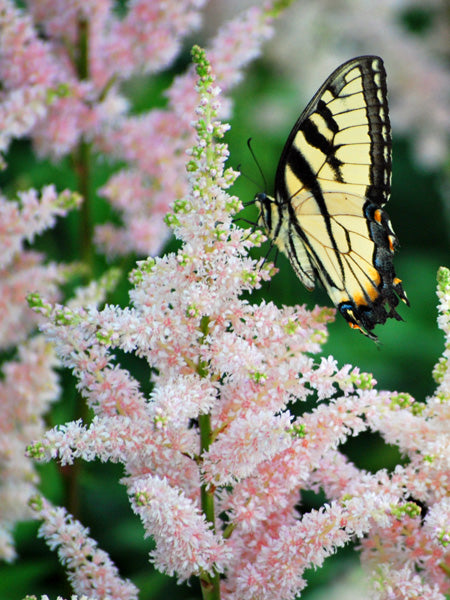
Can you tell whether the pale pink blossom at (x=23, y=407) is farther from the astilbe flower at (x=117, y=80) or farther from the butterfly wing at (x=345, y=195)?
the butterfly wing at (x=345, y=195)

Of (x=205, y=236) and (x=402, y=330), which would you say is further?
(x=402, y=330)

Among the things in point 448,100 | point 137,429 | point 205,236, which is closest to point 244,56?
point 205,236

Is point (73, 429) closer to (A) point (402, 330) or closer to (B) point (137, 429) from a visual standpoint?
(B) point (137, 429)

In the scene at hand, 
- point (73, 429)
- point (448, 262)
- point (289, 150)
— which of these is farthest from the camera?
point (448, 262)

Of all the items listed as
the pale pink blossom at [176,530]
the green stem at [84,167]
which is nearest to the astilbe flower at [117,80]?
the green stem at [84,167]

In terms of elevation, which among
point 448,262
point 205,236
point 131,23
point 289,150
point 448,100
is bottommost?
point 205,236

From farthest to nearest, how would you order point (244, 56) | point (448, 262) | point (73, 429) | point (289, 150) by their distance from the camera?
point (448, 262) < point (244, 56) < point (289, 150) < point (73, 429)

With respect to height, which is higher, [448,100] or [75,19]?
[448,100]

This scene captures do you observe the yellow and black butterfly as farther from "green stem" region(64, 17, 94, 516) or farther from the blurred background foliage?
"green stem" region(64, 17, 94, 516)
